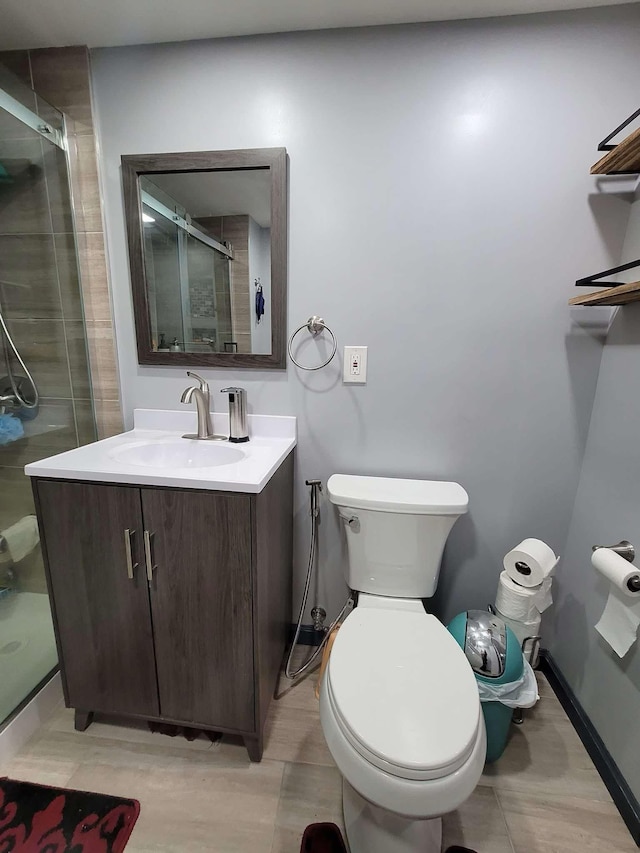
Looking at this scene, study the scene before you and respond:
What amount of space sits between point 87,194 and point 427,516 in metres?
1.62

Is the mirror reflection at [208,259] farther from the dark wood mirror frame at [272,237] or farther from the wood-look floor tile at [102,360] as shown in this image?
the wood-look floor tile at [102,360]

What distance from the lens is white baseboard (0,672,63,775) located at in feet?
3.46

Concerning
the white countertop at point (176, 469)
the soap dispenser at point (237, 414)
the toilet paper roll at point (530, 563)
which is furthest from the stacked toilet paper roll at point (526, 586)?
the soap dispenser at point (237, 414)

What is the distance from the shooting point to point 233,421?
1.24 meters

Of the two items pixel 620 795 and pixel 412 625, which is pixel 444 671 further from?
pixel 620 795

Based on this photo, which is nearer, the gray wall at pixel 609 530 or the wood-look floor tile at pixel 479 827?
the wood-look floor tile at pixel 479 827

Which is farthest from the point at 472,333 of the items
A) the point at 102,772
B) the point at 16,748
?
the point at 16,748

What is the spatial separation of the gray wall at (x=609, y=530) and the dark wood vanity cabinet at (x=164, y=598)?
1047 mm

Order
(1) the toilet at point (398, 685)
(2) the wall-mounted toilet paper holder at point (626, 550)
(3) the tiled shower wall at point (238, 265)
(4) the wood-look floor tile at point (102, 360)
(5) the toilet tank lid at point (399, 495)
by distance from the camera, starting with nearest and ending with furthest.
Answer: (1) the toilet at point (398, 685), (2) the wall-mounted toilet paper holder at point (626, 550), (5) the toilet tank lid at point (399, 495), (3) the tiled shower wall at point (238, 265), (4) the wood-look floor tile at point (102, 360)

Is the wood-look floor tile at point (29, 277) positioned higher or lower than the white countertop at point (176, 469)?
higher

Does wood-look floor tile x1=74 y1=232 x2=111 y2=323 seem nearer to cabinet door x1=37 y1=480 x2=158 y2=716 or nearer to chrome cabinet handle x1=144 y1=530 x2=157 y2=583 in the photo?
cabinet door x1=37 y1=480 x2=158 y2=716

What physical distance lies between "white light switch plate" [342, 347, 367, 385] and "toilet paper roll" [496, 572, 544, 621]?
2.81 ft

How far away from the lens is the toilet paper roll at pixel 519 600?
3.76 ft

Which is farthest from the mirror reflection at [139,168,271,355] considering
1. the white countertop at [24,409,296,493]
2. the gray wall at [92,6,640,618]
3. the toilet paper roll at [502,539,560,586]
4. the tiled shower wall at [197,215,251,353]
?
the toilet paper roll at [502,539,560,586]
